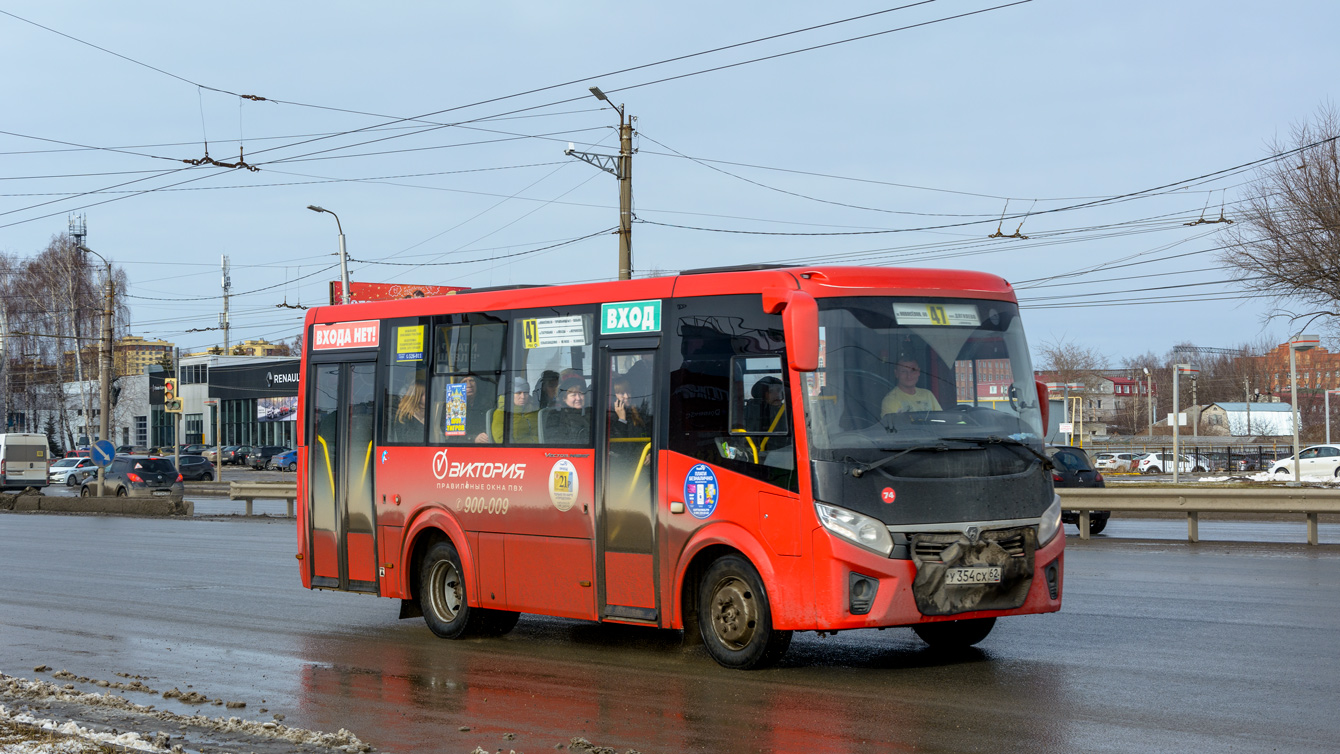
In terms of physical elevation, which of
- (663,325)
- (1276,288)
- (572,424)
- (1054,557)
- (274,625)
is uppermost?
(1276,288)

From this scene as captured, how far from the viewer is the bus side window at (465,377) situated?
1096cm

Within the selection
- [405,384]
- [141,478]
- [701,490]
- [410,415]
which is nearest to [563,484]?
[701,490]

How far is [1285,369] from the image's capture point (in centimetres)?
12075

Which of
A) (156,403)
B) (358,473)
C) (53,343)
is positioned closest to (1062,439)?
(358,473)

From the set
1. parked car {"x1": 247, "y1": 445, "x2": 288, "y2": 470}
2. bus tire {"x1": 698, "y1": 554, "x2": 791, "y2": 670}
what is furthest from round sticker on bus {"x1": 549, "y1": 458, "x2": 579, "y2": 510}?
parked car {"x1": 247, "y1": 445, "x2": 288, "y2": 470}

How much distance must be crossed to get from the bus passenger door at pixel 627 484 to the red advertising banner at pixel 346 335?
10.4 feet

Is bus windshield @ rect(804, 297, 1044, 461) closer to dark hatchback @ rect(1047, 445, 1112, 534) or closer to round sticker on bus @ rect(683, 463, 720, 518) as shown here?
round sticker on bus @ rect(683, 463, 720, 518)

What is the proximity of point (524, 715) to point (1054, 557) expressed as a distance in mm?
3793

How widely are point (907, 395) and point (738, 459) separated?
1.21 m

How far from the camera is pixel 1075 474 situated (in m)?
24.1

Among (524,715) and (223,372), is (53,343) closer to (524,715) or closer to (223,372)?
(223,372)

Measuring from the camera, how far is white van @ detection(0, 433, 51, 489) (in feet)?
171

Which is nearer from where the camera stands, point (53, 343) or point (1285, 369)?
point (53, 343)

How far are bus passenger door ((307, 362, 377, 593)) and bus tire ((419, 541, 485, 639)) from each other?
27.7 inches
